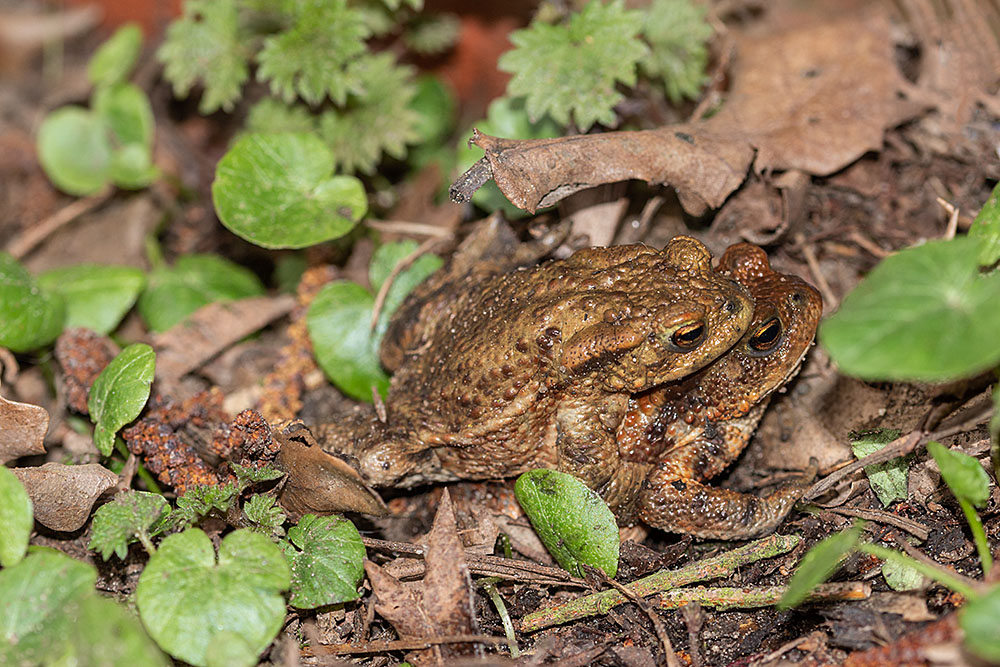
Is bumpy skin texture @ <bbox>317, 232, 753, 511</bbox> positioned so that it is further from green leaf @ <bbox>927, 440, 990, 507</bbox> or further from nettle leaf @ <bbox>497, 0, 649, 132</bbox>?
nettle leaf @ <bbox>497, 0, 649, 132</bbox>

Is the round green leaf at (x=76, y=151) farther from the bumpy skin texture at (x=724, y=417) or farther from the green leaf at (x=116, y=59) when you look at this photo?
the bumpy skin texture at (x=724, y=417)

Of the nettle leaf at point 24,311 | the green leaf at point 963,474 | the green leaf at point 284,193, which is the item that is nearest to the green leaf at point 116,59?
the nettle leaf at point 24,311

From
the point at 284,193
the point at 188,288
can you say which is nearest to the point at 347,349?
the point at 284,193

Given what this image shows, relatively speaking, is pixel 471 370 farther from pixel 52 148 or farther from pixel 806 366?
pixel 52 148

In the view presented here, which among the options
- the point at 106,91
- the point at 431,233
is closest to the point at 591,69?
the point at 431,233

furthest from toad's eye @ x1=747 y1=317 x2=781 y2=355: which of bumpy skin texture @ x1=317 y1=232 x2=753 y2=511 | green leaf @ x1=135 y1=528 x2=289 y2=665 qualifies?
green leaf @ x1=135 y1=528 x2=289 y2=665
